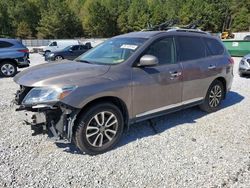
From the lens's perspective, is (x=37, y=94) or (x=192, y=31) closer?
(x=37, y=94)

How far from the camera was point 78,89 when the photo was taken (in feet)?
11.8

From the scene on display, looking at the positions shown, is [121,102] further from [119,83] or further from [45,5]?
[45,5]

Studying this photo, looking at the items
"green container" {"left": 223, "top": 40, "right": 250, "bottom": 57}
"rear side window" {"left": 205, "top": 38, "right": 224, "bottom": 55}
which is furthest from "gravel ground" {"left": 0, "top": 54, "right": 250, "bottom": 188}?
"green container" {"left": 223, "top": 40, "right": 250, "bottom": 57}

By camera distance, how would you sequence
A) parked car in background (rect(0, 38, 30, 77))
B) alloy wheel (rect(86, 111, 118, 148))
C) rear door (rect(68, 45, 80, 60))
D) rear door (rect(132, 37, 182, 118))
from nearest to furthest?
alloy wheel (rect(86, 111, 118, 148)) → rear door (rect(132, 37, 182, 118)) → parked car in background (rect(0, 38, 30, 77)) → rear door (rect(68, 45, 80, 60))

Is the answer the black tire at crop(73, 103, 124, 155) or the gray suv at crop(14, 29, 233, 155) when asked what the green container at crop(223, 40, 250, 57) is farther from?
the black tire at crop(73, 103, 124, 155)

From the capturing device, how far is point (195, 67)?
516 centimetres

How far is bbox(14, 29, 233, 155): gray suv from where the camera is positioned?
11.9 feet

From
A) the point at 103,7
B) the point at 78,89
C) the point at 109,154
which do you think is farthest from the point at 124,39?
the point at 103,7

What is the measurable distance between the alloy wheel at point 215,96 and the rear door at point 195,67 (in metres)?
0.30

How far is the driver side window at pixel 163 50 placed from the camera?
14.9 feet

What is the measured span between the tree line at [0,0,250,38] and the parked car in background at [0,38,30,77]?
51.7 meters

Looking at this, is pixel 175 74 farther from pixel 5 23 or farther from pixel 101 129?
pixel 5 23

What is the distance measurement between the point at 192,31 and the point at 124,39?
1.50 metres

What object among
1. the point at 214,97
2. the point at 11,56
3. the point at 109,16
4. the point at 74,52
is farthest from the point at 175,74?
the point at 109,16
